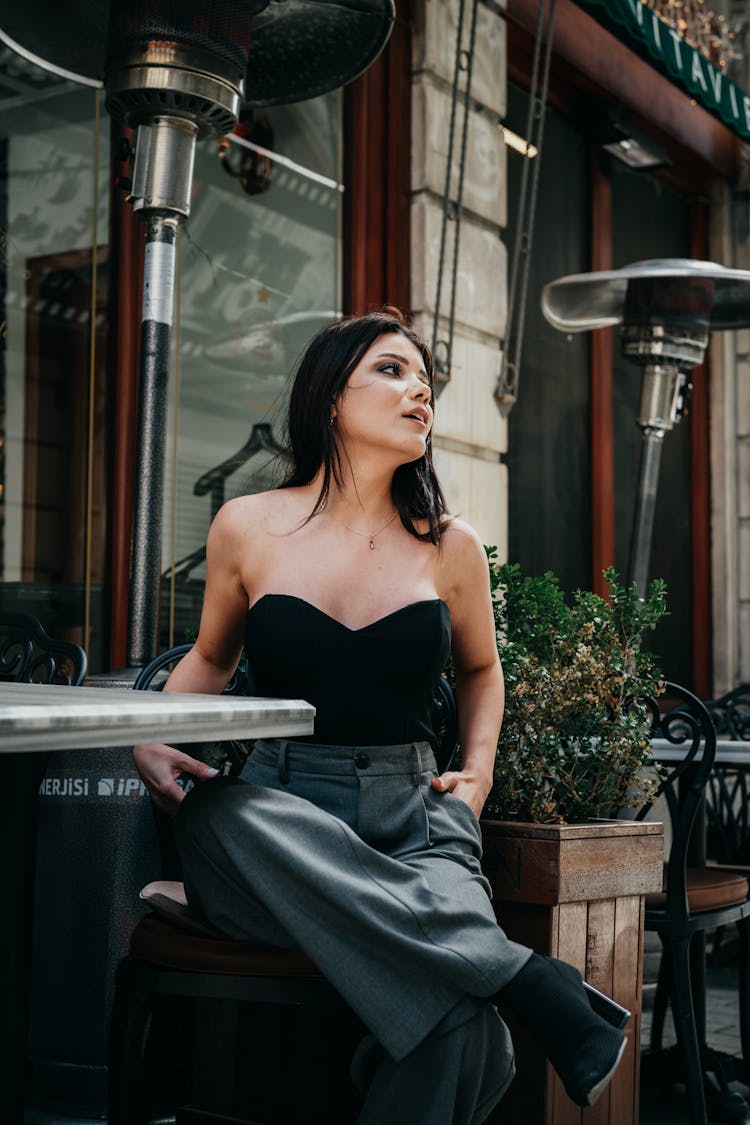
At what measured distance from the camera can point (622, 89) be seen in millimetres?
6992

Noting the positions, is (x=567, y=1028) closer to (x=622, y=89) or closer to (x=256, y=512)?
(x=256, y=512)

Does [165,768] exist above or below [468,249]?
below

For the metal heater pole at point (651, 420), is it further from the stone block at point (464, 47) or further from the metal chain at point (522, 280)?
the stone block at point (464, 47)

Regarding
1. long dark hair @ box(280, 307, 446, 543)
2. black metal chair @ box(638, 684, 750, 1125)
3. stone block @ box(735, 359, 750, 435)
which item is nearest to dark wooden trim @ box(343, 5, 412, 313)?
black metal chair @ box(638, 684, 750, 1125)

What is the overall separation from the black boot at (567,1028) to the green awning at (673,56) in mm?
4223

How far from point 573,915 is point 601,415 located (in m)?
4.72

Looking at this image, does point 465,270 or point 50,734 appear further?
point 465,270

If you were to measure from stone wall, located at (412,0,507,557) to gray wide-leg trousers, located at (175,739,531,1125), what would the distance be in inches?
133

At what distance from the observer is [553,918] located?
2.70 meters

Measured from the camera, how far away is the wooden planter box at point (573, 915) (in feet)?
8.88

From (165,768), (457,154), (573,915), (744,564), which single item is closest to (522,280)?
(457,154)

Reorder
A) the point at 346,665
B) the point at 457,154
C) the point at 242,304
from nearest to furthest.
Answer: the point at 346,665
the point at 242,304
the point at 457,154

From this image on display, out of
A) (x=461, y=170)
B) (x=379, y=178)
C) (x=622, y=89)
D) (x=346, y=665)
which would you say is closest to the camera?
(x=346, y=665)

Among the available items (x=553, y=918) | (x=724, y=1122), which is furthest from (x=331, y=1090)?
(x=724, y=1122)
